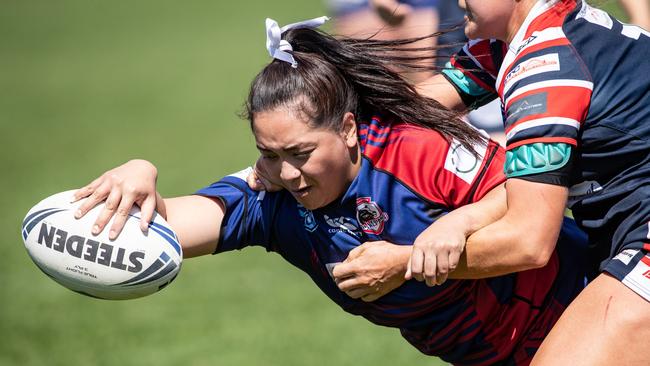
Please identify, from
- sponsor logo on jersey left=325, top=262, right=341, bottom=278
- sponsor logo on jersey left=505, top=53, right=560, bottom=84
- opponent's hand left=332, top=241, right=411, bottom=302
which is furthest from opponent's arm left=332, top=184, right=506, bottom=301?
sponsor logo on jersey left=505, top=53, right=560, bottom=84

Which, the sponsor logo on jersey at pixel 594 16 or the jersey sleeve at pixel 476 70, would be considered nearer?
the sponsor logo on jersey at pixel 594 16

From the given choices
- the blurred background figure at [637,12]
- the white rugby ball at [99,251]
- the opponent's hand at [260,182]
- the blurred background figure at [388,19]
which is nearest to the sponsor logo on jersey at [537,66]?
the blurred background figure at [388,19]

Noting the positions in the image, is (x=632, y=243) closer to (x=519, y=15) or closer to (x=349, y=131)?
(x=519, y=15)

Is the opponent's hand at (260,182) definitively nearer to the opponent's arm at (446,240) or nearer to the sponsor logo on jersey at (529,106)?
the opponent's arm at (446,240)

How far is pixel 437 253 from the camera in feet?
10.0

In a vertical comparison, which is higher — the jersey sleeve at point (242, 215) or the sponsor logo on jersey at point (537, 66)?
the sponsor logo on jersey at point (537, 66)

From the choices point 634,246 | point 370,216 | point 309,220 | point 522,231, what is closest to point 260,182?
point 309,220

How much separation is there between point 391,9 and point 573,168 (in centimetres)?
256

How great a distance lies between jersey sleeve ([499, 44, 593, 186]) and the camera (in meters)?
2.95

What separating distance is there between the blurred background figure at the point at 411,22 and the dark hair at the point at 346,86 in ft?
1.21

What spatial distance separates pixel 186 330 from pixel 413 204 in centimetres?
355

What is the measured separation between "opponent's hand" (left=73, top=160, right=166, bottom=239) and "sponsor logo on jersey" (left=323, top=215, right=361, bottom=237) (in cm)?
67

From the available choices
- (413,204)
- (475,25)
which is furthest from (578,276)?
(475,25)

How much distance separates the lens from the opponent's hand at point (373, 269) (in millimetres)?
3270
